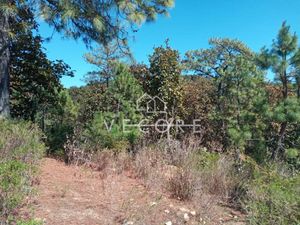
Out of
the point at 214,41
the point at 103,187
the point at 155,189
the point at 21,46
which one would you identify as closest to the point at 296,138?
→ the point at 155,189

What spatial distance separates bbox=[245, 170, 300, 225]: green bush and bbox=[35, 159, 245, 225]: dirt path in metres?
0.48

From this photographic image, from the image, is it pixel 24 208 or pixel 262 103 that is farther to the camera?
pixel 262 103

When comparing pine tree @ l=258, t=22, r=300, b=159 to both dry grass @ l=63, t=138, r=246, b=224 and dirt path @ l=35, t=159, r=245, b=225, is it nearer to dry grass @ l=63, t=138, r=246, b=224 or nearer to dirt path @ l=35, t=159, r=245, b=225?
dry grass @ l=63, t=138, r=246, b=224

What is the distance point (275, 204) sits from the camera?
141 inches

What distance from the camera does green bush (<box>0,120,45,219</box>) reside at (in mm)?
3305

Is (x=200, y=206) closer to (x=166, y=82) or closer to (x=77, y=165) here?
(x=77, y=165)

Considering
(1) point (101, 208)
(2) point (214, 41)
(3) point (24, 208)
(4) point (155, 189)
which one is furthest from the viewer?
(2) point (214, 41)

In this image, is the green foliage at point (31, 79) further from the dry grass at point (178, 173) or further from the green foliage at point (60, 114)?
the dry grass at point (178, 173)

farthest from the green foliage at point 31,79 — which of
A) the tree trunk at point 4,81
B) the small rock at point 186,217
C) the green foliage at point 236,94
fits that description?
the small rock at point 186,217

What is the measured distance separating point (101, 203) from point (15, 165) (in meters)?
1.08

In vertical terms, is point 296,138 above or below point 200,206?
above

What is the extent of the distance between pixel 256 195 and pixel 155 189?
134 cm

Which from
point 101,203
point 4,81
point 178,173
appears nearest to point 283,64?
point 178,173

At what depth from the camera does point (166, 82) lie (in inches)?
409
